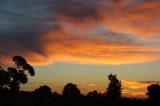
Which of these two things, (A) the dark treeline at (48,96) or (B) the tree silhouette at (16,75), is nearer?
(A) the dark treeline at (48,96)

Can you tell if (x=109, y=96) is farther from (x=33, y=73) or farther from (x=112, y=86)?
(x=33, y=73)

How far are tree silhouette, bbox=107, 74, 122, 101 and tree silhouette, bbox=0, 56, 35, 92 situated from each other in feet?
112

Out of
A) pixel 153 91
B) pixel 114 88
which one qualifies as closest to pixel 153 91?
pixel 153 91

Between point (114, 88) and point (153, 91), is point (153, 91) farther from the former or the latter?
point (114, 88)

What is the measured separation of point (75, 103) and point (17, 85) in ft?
160

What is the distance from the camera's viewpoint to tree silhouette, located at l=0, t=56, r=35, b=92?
144 metres

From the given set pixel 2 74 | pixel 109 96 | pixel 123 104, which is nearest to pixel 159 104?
pixel 123 104

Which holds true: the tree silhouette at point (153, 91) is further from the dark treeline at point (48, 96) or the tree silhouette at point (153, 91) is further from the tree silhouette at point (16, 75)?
the tree silhouette at point (16, 75)

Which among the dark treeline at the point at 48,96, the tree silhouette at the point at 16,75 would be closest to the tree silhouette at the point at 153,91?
the dark treeline at the point at 48,96

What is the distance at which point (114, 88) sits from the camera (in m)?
162

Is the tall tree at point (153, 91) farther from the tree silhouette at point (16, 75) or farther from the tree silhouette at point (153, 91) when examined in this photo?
the tree silhouette at point (16, 75)

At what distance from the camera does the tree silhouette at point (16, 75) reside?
5679 inches

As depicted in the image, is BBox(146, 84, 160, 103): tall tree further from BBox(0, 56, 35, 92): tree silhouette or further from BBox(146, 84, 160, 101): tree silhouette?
BBox(0, 56, 35, 92): tree silhouette

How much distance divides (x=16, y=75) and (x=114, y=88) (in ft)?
140
